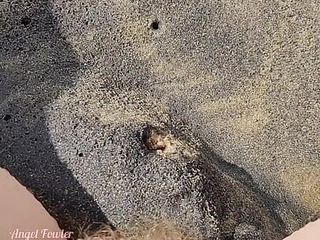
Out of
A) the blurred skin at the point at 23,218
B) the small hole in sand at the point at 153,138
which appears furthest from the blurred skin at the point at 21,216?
the small hole in sand at the point at 153,138

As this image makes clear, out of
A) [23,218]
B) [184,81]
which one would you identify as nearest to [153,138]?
[184,81]

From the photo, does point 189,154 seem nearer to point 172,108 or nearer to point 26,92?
point 172,108

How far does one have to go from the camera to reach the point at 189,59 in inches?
47.3

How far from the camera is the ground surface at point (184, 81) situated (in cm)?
114

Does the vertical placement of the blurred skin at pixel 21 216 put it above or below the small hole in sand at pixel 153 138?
above

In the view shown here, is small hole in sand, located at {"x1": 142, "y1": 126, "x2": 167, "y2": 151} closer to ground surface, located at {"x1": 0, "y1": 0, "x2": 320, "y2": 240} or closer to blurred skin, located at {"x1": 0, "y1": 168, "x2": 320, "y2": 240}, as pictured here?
ground surface, located at {"x1": 0, "y1": 0, "x2": 320, "y2": 240}

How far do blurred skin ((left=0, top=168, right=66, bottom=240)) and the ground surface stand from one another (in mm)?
80

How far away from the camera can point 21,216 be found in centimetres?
101

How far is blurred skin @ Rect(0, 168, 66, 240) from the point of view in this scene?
0.99 metres

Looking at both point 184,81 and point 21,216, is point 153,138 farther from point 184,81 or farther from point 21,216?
point 21,216

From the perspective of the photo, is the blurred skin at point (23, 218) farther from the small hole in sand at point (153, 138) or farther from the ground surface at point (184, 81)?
the small hole in sand at point (153, 138)

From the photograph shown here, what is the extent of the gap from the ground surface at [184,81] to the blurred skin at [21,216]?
3.2 inches

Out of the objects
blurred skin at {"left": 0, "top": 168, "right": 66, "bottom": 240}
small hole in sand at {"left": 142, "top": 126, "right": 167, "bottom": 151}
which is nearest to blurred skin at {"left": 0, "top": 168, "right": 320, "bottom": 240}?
blurred skin at {"left": 0, "top": 168, "right": 66, "bottom": 240}

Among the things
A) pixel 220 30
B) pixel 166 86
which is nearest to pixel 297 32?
pixel 220 30
